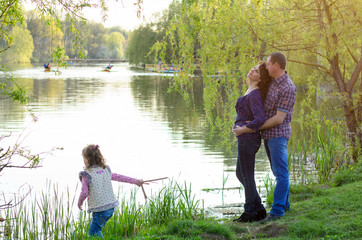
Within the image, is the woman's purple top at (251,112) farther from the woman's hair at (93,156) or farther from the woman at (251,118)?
the woman's hair at (93,156)

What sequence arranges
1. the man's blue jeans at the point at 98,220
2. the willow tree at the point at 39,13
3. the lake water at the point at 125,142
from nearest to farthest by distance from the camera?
1. the man's blue jeans at the point at 98,220
2. the willow tree at the point at 39,13
3. the lake water at the point at 125,142

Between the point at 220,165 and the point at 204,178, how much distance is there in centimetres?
127

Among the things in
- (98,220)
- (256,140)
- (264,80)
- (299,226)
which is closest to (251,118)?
(256,140)

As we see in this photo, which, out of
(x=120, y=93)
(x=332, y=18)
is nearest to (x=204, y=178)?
(x=332, y=18)

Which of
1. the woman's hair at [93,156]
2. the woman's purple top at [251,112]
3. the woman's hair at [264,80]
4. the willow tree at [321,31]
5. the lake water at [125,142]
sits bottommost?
the lake water at [125,142]

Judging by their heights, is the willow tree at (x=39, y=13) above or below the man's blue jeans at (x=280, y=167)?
above

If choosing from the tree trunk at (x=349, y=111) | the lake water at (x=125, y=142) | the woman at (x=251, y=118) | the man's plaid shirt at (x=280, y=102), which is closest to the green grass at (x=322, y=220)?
the woman at (x=251, y=118)

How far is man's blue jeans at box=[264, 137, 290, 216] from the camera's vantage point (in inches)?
170

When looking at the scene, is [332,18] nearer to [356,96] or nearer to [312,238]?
[356,96]

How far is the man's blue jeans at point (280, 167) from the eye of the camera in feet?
14.2

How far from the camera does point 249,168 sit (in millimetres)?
4465

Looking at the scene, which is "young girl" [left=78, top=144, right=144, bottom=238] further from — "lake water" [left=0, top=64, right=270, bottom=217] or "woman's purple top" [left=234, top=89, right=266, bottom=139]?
"lake water" [left=0, top=64, right=270, bottom=217]

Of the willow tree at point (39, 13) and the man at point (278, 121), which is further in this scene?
the willow tree at point (39, 13)

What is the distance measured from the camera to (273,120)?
427 centimetres
